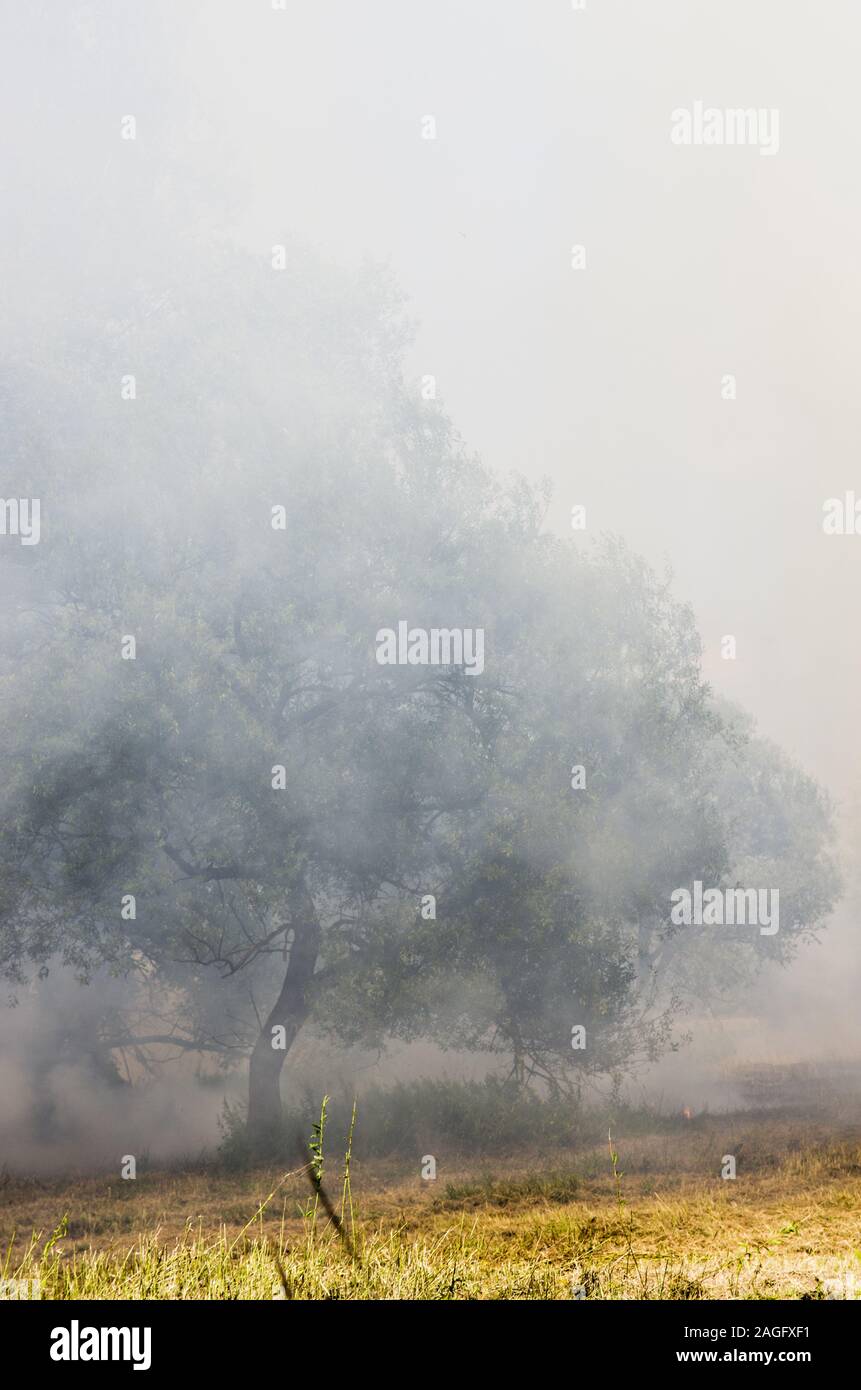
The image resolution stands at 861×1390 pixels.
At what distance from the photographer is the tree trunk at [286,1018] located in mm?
18422

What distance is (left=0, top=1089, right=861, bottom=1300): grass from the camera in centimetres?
861

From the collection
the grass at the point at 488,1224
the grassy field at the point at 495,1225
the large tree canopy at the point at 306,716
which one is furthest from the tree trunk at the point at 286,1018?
the grassy field at the point at 495,1225

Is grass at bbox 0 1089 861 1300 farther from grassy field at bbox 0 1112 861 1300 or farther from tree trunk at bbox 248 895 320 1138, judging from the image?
tree trunk at bbox 248 895 320 1138

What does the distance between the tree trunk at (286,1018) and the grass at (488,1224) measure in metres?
1.23

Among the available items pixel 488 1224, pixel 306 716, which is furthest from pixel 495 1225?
pixel 306 716

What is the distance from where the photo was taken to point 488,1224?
13766 millimetres

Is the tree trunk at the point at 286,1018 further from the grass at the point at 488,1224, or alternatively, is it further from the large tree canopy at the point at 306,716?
the grass at the point at 488,1224

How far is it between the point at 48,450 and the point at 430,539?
6.44 meters

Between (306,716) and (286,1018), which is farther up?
(306,716)

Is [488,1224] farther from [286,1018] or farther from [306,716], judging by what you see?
[306,716]

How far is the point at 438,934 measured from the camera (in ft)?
57.9

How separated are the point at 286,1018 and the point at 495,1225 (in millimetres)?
6190

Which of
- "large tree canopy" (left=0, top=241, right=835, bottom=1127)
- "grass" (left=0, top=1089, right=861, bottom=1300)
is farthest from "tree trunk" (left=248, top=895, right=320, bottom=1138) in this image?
"grass" (left=0, top=1089, right=861, bottom=1300)
